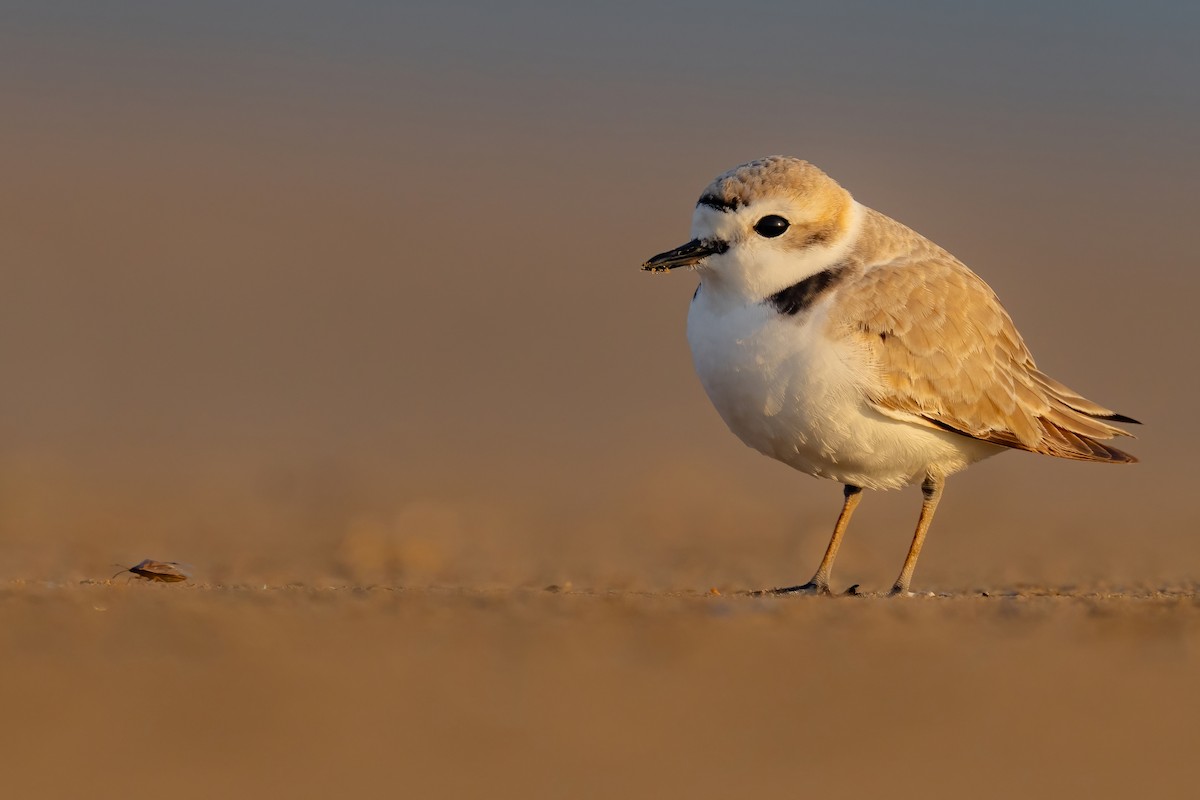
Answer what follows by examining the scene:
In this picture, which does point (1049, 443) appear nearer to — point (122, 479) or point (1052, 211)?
point (122, 479)

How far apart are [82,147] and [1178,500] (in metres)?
19.6

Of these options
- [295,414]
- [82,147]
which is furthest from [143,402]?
[82,147]

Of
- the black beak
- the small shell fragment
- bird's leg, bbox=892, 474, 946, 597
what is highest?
the black beak

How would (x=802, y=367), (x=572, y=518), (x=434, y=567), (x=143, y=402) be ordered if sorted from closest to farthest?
(x=802, y=367) < (x=434, y=567) < (x=572, y=518) < (x=143, y=402)

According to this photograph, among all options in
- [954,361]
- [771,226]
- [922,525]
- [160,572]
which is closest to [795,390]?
[771,226]

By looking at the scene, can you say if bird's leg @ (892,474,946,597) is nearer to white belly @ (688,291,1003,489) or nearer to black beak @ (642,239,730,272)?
white belly @ (688,291,1003,489)

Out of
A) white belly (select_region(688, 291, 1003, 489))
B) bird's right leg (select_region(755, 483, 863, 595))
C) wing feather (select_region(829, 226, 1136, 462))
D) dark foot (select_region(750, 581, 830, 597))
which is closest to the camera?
white belly (select_region(688, 291, 1003, 489))

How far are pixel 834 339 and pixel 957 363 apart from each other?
0.85m

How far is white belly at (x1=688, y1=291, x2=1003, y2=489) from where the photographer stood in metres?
6.90

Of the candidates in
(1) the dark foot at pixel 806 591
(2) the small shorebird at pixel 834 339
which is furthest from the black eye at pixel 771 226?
(1) the dark foot at pixel 806 591

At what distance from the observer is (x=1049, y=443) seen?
7.92 metres

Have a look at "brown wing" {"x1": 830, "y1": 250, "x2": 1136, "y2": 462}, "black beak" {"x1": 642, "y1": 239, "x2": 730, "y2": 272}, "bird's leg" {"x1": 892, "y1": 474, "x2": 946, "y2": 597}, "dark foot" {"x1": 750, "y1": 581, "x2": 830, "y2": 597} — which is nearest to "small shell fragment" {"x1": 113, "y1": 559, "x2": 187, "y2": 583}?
"black beak" {"x1": 642, "y1": 239, "x2": 730, "y2": 272}

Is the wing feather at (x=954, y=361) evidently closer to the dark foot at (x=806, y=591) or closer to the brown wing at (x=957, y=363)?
the brown wing at (x=957, y=363)

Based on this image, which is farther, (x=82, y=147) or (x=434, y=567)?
(x=82, y=147)
